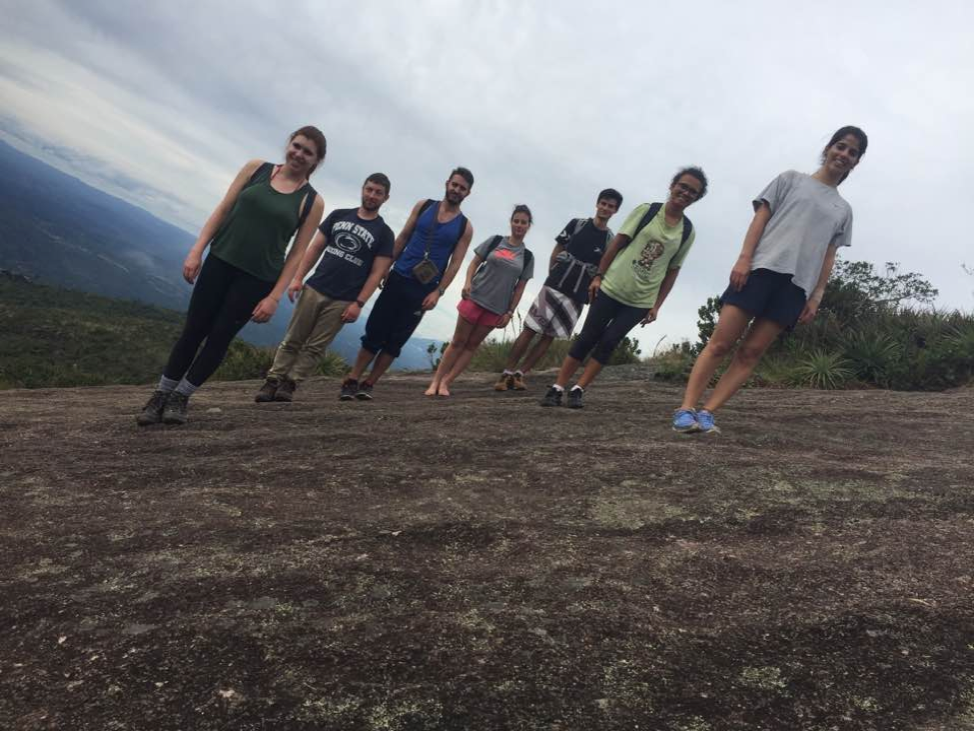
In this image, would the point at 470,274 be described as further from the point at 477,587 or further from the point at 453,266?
the point at 477,587

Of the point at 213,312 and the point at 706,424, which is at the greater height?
the point at 706,424

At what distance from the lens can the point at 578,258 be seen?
256 inches

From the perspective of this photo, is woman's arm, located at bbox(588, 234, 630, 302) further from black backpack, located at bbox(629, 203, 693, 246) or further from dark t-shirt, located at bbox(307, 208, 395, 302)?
dark t-shirt, located at bbox(307, 208, 395, 302)

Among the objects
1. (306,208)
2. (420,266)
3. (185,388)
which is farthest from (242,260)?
(420,266)

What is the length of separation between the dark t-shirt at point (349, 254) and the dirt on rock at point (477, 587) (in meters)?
2.21

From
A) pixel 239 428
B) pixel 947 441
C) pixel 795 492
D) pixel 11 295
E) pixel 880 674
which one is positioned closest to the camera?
pixel 880 674

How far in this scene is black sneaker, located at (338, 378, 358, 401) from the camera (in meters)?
5.75

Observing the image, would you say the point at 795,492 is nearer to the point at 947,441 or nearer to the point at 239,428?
the point at 947,441

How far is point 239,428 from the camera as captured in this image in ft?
13.1

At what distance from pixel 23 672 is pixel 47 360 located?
161ft

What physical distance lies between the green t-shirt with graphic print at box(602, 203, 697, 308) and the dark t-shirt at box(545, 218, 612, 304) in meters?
1.27

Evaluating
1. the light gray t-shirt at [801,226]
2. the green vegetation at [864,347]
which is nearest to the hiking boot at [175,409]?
the light gray t-shirt at [801,226]

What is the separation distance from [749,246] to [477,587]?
314 cm

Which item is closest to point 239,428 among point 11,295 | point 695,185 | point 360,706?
point 360,706
